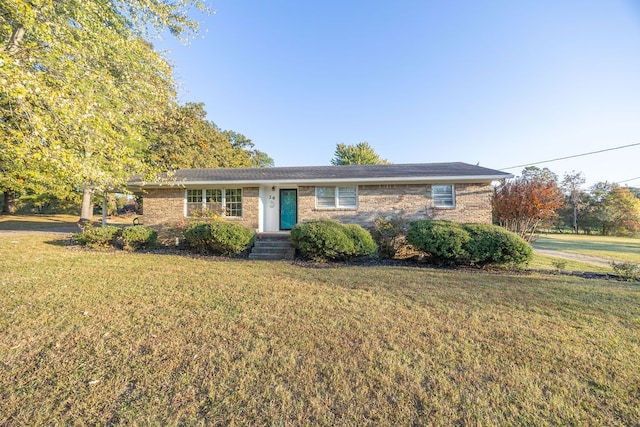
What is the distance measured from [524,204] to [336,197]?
27.3ft

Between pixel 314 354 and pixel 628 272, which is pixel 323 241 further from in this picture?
pixel 628 272

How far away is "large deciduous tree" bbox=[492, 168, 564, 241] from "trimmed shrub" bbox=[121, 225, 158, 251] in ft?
50.4

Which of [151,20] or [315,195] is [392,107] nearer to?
[315,195]

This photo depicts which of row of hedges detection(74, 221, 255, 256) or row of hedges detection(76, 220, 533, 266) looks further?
row of hedges detection(74, 221, 255, 256)

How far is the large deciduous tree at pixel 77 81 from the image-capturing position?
423 cm

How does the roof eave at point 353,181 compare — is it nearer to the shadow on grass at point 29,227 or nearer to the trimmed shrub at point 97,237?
the trimmed shrub at point 97,237

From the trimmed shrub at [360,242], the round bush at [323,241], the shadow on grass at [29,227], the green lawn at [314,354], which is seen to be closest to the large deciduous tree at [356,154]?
the trimmed shrub at [360,242]

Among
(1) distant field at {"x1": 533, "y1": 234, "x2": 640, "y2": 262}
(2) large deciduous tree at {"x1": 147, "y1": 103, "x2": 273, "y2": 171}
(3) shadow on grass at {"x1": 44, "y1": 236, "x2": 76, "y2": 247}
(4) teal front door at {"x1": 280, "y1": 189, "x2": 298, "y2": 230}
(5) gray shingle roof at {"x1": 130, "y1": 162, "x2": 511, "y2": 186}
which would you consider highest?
(2) large deciduous tree at {"x1": 147, "y1": 103, "x2": 273, "y2": 171}

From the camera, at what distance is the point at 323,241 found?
8.14m

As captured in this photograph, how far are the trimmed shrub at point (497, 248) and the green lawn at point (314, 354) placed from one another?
199 centimetres

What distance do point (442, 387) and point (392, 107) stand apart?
17636 millimetres

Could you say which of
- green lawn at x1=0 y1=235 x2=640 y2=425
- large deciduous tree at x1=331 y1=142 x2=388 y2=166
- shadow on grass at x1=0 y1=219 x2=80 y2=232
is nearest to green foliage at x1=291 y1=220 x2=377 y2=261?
green lawn at x1=0 y1=235 x2=640 y2=425

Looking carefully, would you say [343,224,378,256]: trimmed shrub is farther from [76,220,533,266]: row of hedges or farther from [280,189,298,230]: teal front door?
[280,189,298,230]: teal front door

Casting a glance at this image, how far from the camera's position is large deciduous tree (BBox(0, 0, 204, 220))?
423 centimetres
